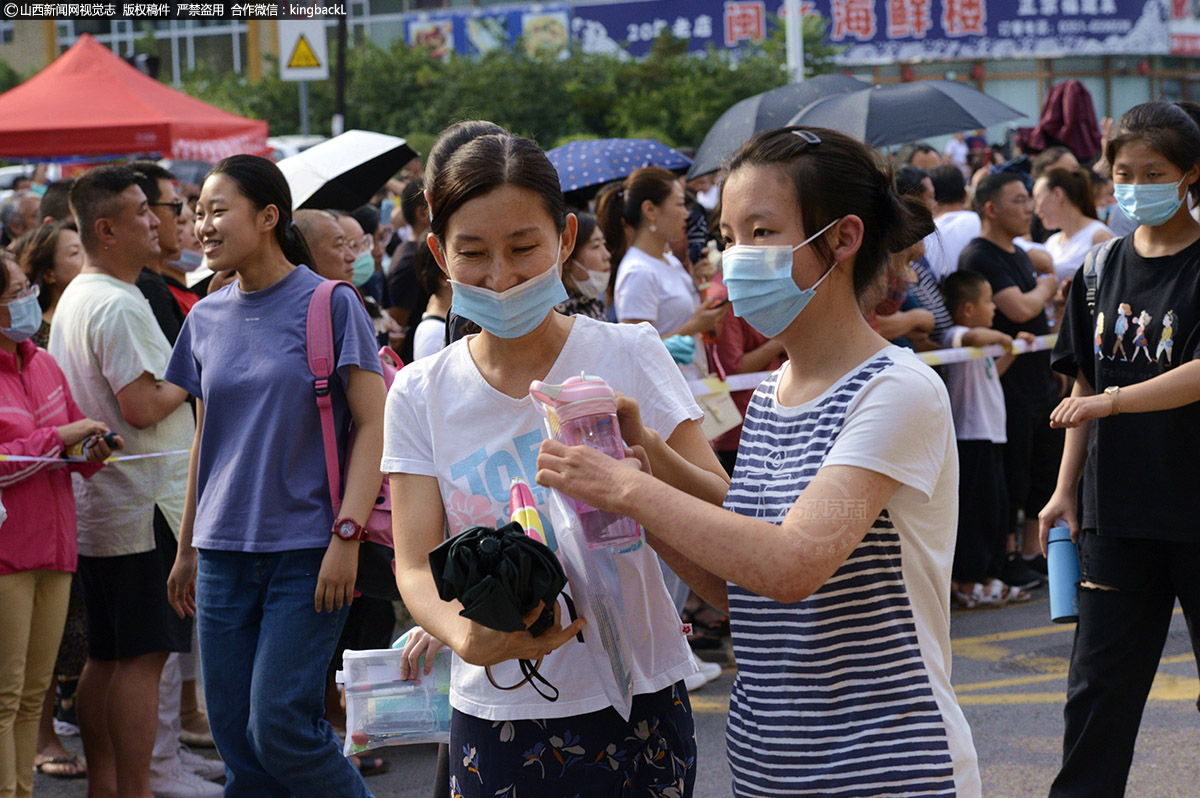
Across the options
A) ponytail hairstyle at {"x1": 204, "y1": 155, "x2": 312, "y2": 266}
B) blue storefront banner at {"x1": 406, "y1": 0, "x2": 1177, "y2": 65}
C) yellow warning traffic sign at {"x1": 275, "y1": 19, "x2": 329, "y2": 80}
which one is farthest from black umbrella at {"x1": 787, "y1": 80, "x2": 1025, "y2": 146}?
blue storefront banner at {"x1": 406, "y1": 0, "x2": 1177, "y2": 65}

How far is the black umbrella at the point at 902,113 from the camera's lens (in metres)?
7.69

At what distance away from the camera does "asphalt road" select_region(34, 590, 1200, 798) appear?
4.45 metres

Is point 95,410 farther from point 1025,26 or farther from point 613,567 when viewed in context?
point 1025,26

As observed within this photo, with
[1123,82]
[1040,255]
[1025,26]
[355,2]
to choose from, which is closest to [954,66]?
[1025,26]

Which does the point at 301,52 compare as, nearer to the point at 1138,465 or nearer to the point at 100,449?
the point at 100,449

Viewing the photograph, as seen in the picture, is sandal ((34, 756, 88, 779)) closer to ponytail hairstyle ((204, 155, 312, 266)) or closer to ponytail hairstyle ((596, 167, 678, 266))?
ponytail hairstyle ((204, 155, 312, 266))

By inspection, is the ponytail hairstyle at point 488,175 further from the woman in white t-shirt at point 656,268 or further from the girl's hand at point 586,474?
the woman in white t-shirt at point 656,268

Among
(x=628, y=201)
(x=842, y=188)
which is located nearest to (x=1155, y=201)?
(x=842, y=188)

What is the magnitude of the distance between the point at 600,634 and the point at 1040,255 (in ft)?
21.9

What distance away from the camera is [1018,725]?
4961 mm

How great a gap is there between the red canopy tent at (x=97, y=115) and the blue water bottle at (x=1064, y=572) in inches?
411

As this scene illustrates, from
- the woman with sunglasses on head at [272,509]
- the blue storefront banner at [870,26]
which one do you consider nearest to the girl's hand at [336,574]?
the woman with sunglasses on head at [272,509]

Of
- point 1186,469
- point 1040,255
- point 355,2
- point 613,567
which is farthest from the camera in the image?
point 355,2

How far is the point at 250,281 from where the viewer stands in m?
3.62
